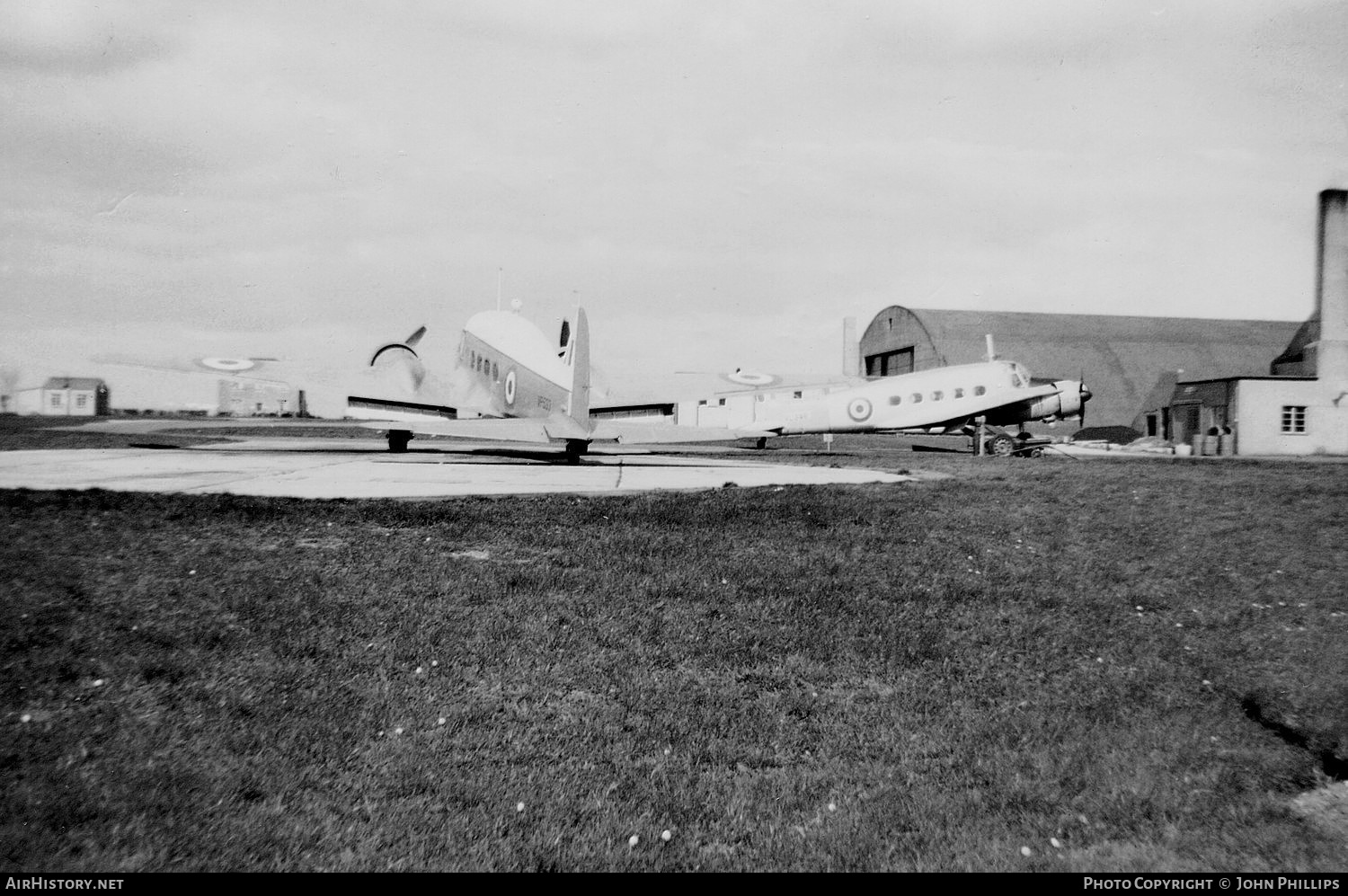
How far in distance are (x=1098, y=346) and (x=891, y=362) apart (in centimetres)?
1259

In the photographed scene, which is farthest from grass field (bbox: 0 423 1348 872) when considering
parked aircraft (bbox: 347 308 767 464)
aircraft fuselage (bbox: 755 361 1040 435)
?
aircraft fuselage (bbox: 755 361 1040 435)

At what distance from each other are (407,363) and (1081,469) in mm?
16573

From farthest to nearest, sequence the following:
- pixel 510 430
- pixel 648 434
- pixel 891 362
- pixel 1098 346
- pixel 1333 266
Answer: pixel 891 362 → pixel 1098 346 → pixel 648 434 → pixel 510 430 → pixel 1333 266

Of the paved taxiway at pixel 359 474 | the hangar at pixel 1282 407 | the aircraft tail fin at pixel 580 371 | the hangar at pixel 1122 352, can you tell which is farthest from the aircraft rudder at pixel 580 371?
the hangar at pixel 1122 352

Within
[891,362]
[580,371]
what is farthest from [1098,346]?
[580,371]

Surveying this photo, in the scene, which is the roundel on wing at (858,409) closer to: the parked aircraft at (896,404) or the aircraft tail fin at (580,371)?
the parked aircraft at (896,404)

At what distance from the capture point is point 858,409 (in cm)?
3086

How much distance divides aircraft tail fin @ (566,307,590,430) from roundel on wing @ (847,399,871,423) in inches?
555

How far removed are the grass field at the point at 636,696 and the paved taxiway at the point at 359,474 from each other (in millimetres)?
1604

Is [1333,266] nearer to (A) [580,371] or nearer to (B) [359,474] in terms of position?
(A) [580,371]

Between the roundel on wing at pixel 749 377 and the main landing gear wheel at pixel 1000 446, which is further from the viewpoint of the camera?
the roundel on wing at pixel 749 377

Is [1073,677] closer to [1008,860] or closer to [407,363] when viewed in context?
[1008,860]

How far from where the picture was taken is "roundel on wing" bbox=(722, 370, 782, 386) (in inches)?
1323

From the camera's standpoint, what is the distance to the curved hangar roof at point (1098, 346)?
53.3 m
